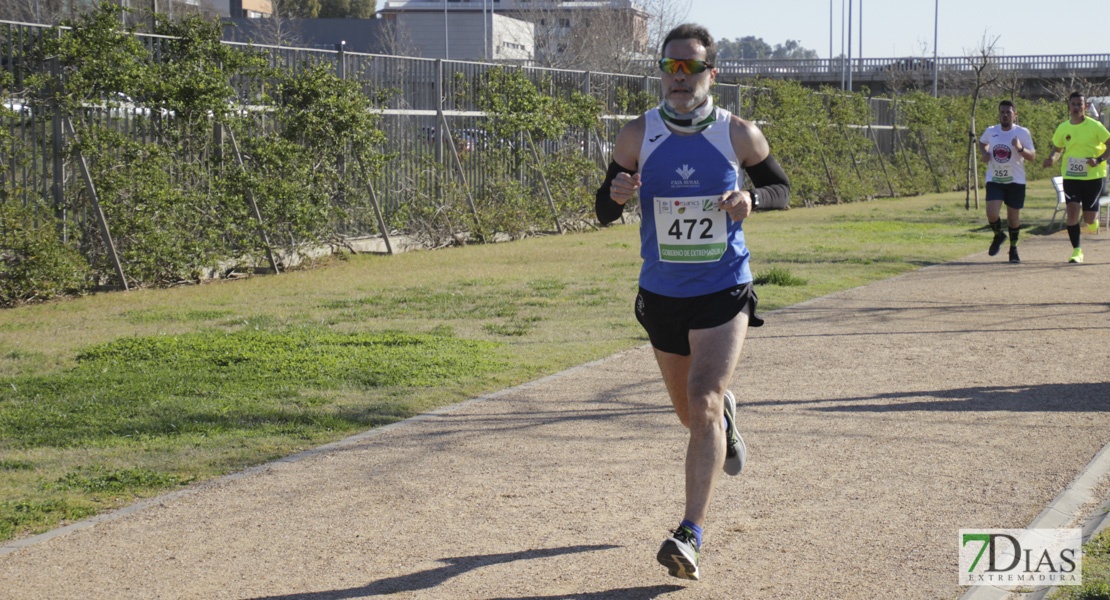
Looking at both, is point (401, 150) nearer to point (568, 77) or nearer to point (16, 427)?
point (568, 77)

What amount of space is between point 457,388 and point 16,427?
2634mm

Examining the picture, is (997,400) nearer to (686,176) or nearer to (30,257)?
(686,176)

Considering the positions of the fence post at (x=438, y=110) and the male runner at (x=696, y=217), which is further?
the fence post at (x=438, y=110)

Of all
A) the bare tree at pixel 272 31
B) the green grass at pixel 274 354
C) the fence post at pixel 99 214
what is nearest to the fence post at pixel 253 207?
the green grass at pixel 274 354

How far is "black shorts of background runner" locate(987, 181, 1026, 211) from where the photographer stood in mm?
14867

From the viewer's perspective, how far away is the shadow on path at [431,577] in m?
4.00

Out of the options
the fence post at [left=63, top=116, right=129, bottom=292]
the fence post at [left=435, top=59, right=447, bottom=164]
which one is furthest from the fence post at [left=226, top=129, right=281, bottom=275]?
the fence post at [left=435, top=59, right=447, bottom=164]

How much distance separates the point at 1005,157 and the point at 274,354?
33.7 ft

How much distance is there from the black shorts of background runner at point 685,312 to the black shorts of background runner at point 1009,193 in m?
11.5

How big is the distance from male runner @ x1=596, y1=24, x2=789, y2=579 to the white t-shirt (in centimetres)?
1133

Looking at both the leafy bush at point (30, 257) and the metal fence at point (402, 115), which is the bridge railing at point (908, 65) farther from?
the leafy bush at point (30, 257)

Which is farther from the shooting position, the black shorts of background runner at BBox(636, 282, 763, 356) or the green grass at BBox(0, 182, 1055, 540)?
the green grass at BBox(0, 182, 1055, 540)

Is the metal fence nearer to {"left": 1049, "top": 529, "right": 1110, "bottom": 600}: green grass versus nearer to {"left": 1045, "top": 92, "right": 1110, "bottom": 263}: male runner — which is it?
{"left": 1045, "top": 92, "right": 1110, "bottom": 263}: male runner

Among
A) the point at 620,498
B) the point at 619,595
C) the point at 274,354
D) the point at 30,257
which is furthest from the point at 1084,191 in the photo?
the point at 619,595
